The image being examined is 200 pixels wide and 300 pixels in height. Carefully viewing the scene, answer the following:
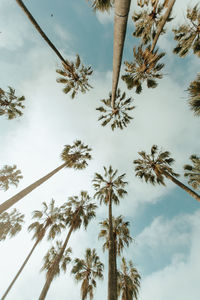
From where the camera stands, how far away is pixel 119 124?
17.2 meters

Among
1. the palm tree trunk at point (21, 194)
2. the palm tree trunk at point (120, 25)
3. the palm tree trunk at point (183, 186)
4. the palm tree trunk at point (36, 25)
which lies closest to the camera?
Answer: the palm tree trunk at point (120, 25)

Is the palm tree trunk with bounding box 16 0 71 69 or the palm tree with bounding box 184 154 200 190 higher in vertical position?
the palm tree with bounding box 184 154 200 190

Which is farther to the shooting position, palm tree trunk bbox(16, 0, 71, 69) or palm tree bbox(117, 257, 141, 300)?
palm tree bbox(117, 257, 141, 300)

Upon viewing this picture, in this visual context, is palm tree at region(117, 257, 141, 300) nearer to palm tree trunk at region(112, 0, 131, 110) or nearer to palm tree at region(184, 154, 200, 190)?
palm tree at region(184, 154, 200, 190)

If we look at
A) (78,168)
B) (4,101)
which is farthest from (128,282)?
(4,101)

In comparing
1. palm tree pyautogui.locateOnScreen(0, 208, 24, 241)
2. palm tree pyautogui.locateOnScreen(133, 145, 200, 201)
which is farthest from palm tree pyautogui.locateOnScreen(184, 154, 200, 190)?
palm tree pyautogui.locateOnScreen(0, 208, 24, 241)

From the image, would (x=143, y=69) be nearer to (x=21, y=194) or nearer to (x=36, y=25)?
(x=36, y=25)

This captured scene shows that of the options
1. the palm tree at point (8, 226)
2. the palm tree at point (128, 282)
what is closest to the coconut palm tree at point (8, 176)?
the palm tree at point (8, 226)

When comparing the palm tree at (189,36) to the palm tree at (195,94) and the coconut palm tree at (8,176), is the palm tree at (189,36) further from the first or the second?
the coconut palm tree at (8,176)

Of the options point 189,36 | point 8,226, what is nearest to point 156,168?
point 189,36

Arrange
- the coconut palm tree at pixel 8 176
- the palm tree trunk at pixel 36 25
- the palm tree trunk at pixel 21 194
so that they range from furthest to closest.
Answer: the coconut palm tree at pixel 8 176 → the palm tree trunk at pixel 21 194 → the palm tree trunk at pixel 36 25

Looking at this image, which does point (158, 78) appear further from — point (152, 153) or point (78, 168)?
point (78, 168)

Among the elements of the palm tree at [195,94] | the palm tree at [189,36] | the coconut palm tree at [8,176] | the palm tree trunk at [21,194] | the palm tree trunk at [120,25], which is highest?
the coconut palm tree at [8,176]

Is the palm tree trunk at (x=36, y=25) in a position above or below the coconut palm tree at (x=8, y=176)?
below
